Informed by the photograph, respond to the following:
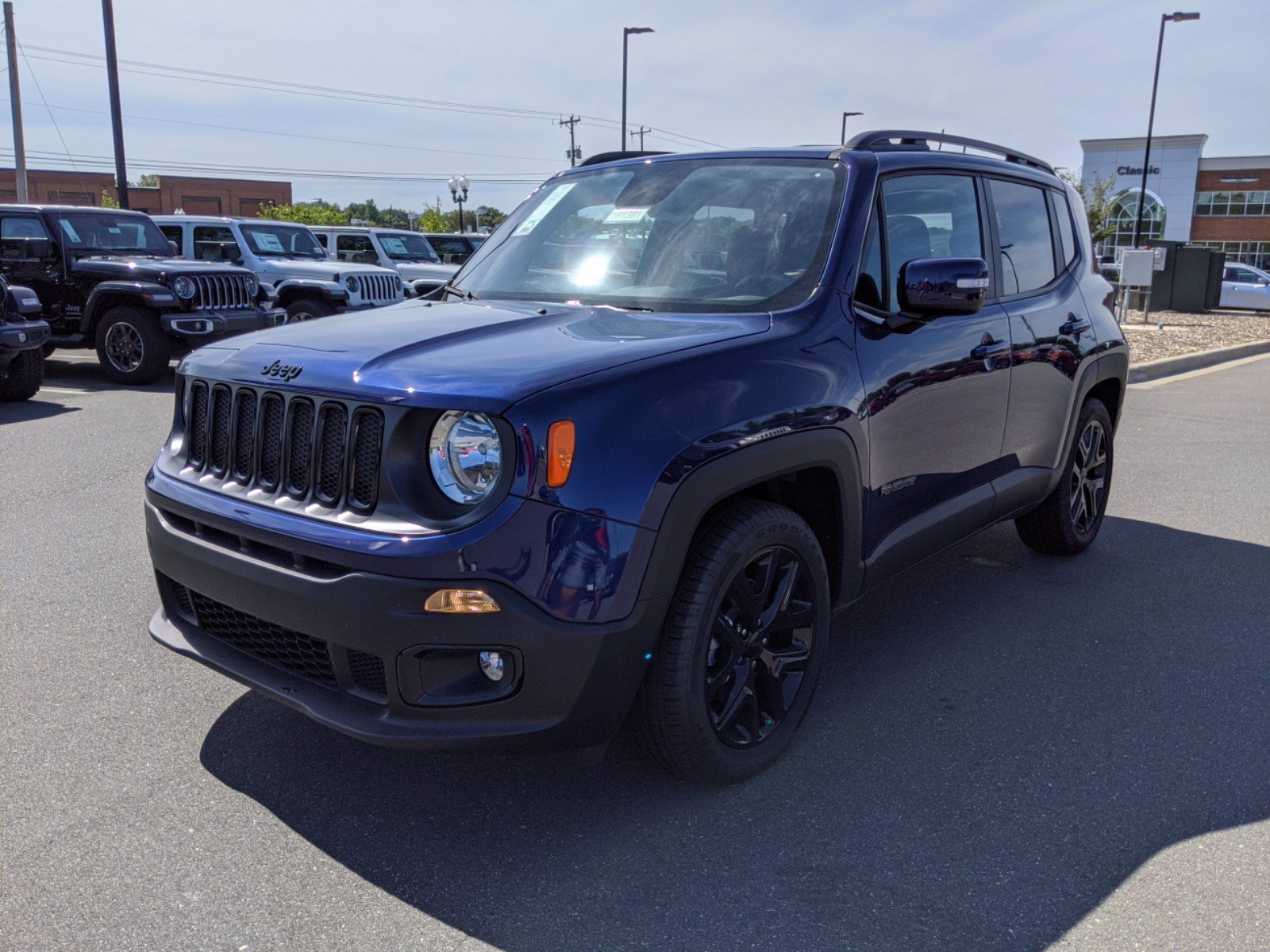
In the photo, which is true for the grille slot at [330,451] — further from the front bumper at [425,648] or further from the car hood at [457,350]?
the front bumper at [425,648]

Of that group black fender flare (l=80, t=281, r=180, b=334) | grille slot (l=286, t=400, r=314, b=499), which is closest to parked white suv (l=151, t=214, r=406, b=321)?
black fender flare (l=80, t=281, r=180, b=334)

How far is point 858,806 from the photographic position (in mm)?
2922

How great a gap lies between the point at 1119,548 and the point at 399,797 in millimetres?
4086

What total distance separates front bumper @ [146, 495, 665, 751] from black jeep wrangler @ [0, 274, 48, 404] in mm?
7981

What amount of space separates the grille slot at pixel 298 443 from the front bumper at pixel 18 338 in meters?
7.93

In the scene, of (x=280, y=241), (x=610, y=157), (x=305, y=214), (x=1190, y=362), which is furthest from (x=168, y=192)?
(x=610, y=157)

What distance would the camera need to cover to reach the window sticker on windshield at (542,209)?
4.14m

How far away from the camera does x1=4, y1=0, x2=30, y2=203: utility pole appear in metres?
27.8

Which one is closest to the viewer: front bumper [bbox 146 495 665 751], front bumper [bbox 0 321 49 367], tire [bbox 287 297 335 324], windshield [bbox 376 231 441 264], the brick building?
front bumper [bbox 146 495 665 751]

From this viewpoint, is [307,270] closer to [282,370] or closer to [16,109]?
[282,370]

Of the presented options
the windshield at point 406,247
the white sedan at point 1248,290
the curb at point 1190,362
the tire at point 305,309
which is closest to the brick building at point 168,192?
the windshield at point 406,247

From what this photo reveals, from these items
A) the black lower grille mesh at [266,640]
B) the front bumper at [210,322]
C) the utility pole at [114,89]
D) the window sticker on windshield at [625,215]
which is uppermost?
the utility pole at [114,89]

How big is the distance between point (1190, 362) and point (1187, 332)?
6.01 meters

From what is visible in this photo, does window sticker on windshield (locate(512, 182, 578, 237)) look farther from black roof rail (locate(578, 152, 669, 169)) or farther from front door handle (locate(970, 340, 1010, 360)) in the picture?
front door handle (locate(970, 340, 1010, 360))
